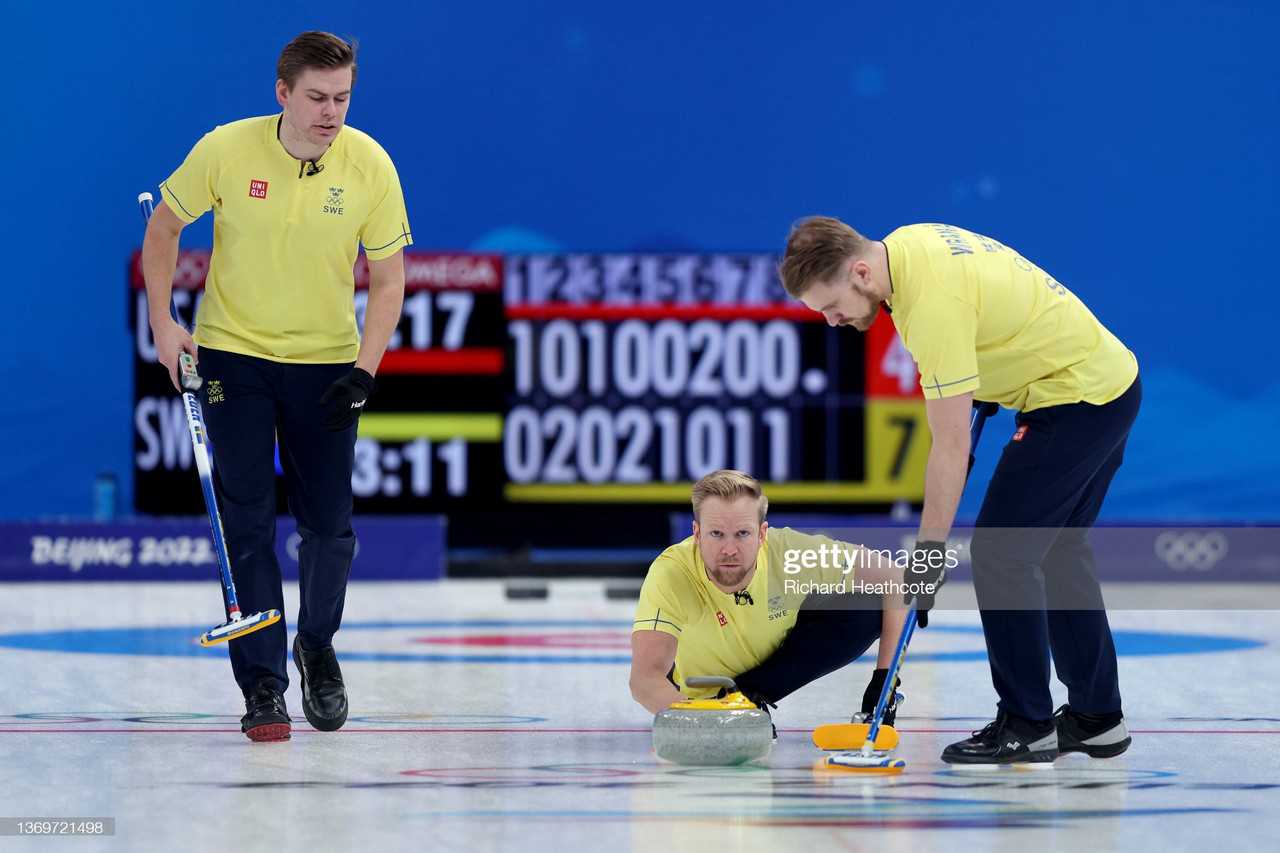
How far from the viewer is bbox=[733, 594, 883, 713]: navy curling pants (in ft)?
13.4

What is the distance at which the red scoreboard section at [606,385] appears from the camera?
10.1 m

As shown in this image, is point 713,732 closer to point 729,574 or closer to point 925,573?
point 729,574

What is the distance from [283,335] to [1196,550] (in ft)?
27.1

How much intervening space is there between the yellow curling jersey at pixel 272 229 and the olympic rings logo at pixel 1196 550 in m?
8.05

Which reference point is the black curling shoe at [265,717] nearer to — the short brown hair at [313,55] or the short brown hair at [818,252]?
the short brown hair at [313,55]

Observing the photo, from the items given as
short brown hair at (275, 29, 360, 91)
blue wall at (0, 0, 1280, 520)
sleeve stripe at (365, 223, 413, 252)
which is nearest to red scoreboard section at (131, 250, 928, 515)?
blue wall at (0, 0, 1280, 520)

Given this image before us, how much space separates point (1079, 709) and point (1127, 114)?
1021 centimetres

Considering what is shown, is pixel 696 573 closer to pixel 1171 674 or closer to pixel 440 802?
pixel 440 802

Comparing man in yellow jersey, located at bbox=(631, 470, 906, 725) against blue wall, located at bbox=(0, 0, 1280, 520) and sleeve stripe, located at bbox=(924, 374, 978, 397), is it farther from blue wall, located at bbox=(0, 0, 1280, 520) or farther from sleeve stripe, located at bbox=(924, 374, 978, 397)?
blue wall, located at bbox=(0, 0, 1280, 520)

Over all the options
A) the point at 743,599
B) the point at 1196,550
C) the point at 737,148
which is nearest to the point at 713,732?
the point at 743,599

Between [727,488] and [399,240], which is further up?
[399,240]

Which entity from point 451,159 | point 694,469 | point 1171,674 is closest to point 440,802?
point 1171,674

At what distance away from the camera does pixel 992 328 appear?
142 inches

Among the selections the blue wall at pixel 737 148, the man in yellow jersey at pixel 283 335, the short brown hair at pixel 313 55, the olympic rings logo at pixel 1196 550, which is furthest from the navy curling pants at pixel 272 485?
the blue wall at pixel 737 148
